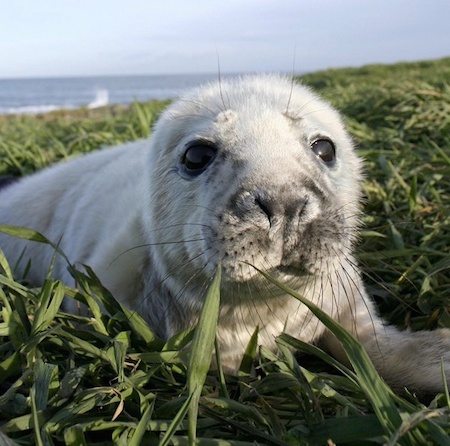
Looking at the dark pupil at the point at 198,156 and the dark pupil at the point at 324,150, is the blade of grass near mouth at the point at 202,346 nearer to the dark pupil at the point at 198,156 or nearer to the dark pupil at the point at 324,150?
the dark pupil at the point at 198,156

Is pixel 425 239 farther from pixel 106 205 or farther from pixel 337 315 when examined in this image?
pixel 106 205

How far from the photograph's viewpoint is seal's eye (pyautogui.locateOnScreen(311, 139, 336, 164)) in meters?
2.53

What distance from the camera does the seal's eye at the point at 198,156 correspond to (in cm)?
246

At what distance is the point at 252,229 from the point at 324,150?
2.44 ft

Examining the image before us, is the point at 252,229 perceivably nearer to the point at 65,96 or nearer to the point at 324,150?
the point at 324,150

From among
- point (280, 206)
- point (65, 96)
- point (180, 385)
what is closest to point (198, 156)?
point (280, 206)

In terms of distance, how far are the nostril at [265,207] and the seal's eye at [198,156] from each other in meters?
0.52

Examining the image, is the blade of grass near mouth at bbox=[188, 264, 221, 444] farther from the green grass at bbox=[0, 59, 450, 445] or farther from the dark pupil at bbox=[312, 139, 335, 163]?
the dark pupil at bbox=[312, 139, 335, 163]

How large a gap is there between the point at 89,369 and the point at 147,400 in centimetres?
23

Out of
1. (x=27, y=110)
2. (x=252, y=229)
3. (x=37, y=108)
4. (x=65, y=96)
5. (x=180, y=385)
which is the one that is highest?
(x=252, y=229)

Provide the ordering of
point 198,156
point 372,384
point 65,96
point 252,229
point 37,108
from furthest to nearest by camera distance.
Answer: point 65,96
point 37,108
point 198,156
point 252,229
point 372,384

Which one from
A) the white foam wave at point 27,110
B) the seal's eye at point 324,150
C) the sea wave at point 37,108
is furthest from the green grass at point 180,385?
the white foam wave at point 27,110

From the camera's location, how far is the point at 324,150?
256 centimetres

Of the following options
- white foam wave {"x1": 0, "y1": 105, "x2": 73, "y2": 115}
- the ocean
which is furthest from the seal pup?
white foam wave {"x1": 0, "y1": 105, "x2": 73, "y2": 115}
